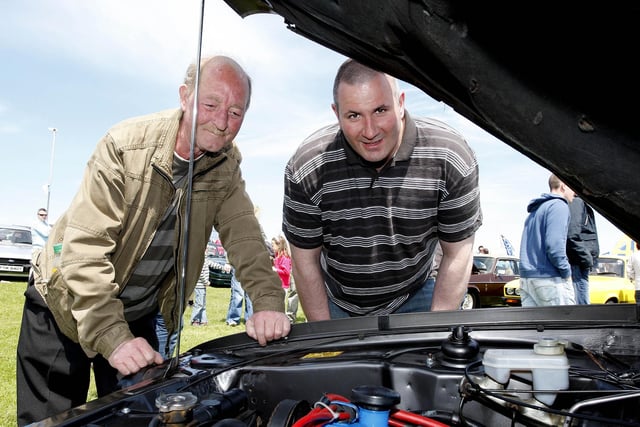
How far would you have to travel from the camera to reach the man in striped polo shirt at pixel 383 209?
2.25 meters

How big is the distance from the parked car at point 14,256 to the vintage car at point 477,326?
11.8 meters

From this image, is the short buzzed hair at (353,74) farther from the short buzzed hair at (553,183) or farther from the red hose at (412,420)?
the short buzzed hair at (553,183)

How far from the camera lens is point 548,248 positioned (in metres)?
4.38

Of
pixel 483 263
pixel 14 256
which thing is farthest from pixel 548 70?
pixel 14 256

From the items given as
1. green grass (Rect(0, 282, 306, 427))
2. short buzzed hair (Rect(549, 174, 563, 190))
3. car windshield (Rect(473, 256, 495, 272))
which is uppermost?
short buzzed hair (Rect(549, 174, 563, 190))

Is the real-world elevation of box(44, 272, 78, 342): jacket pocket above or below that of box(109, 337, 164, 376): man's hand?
above

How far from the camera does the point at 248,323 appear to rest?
1.69 meters

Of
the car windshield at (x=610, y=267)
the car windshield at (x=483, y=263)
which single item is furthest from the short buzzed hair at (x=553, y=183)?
the car windshield at (x=610, y=267)

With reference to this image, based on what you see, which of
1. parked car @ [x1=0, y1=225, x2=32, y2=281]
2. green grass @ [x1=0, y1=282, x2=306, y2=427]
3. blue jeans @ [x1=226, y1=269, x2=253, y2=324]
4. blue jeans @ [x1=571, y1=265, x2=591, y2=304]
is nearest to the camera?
green grass @ [x1=0, y1=282, x2=306, y2=427]

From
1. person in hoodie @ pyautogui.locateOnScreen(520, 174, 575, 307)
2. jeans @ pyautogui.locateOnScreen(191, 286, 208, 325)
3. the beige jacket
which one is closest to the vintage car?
the beige jacket

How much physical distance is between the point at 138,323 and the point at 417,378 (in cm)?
144

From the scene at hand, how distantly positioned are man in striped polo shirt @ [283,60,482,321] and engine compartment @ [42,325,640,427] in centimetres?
83

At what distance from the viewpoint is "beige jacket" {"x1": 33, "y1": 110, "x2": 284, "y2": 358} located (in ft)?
5.36

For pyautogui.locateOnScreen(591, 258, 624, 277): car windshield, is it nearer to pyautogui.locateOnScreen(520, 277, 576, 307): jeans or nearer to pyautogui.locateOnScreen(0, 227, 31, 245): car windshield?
pyautogui.locateOnScreen(520, 277, 576, 307): jeans
